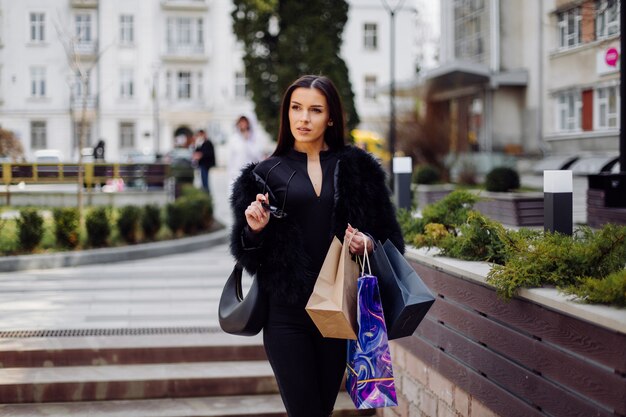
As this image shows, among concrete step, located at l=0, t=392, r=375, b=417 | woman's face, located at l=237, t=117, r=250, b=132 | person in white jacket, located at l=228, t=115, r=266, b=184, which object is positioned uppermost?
woman's face, located at l=237, t=117, r=250, b=132

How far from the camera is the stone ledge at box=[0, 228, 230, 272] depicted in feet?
37.2

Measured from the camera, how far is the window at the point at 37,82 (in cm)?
4209

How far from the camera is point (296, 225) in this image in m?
3.64

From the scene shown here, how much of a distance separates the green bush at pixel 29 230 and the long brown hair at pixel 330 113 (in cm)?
897

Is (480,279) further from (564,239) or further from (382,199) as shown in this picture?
(382,199)

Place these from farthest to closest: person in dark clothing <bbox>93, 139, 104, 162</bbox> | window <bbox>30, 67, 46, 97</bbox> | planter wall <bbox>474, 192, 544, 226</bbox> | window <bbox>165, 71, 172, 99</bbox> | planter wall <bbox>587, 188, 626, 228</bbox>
Result: window <bbox>165, 71, 172, 99</bbox> → window <bbox>30, 67, 46, 97</bbox> → person in dark clothing <bbox>93, 139, 104, 162</bbox> → planter wall <bbox>474, 192, 544, 226</bbox> → planter wall <bbox>587, 188, 626, 228</bbox>

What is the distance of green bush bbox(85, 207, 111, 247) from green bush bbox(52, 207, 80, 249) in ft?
0.55

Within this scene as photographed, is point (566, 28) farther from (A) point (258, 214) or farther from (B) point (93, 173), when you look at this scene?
(A) point (258, 214)

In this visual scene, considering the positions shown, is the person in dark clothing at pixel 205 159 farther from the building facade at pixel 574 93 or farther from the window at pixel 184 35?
the window at pixel 184 35

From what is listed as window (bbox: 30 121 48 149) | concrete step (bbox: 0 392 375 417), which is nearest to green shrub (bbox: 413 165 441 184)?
concrete step (bbox: 0 392 375 417)

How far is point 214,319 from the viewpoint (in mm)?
7664

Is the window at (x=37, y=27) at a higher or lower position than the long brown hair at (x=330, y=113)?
higher

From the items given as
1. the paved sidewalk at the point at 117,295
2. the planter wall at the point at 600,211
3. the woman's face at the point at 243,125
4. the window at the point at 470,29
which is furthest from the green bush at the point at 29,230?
the window at the point at 470,29

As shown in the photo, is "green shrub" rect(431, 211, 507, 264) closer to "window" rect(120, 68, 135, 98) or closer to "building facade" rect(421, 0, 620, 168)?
"building facade" rect(421, 0, 620, 168)
